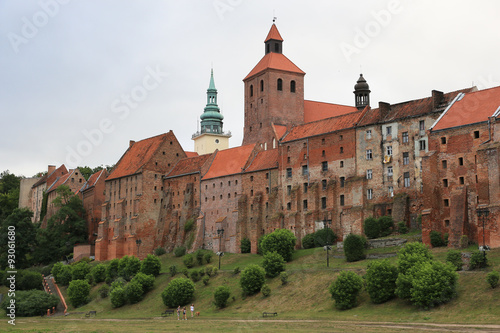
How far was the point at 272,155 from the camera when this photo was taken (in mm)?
89750

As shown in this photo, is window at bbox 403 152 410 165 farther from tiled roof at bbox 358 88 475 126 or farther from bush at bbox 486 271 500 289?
bush at bbox 486 271 500 289

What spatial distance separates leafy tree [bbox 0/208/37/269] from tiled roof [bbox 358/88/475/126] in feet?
169

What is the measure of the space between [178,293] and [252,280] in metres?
7.64

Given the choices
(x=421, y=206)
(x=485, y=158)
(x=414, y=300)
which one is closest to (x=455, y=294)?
(x=414, y=300)

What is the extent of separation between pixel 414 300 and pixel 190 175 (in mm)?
50424

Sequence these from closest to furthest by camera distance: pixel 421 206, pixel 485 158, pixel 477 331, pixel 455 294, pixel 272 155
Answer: pixel 477 331 < pixel 455 294 < pixel 485 158 < pixel 421 206 < pixel 272 155

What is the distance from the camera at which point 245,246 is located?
281 feet

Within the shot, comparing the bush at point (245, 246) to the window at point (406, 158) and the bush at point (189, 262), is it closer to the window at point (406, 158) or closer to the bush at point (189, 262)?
the bush at point (189, 262)

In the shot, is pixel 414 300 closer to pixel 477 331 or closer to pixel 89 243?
pixel 477 331

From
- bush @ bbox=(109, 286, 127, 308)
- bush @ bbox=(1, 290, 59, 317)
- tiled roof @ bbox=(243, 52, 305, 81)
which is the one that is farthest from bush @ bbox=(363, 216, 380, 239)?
tiled roof @ bbox=(243, 52, 305, 81)

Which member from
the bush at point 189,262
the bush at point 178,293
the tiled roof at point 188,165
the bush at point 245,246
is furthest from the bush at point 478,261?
the tiled roof at point 188,165

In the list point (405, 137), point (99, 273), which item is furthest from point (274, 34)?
point (99, 273)

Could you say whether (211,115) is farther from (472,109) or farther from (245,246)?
(472,109)

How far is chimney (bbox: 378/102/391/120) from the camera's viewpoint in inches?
3036
